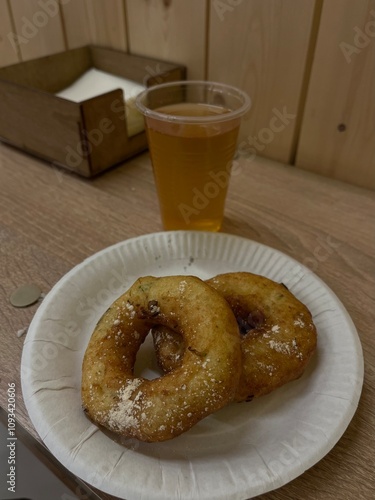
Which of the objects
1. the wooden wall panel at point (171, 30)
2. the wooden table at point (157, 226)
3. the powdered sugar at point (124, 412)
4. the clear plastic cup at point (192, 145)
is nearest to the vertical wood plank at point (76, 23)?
the wooden wall panel at point (171, 30)

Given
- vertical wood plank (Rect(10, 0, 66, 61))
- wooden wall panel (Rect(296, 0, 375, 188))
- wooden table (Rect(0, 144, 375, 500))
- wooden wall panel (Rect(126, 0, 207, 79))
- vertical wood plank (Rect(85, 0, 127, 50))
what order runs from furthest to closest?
vertical wood plank (Rect(10, 0, 66, 61)), vertical wood plank (Rect(85, 0, 127, 50)), wooden wall panel (Rect(126, 0, 207, 79)), wooden wall panel (Rect(296, 0, 375, 188)), wooden table (Rect(0, 144, 375, 500))

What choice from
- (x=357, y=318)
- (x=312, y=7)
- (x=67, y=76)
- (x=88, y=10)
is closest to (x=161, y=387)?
(x=357, y=318)

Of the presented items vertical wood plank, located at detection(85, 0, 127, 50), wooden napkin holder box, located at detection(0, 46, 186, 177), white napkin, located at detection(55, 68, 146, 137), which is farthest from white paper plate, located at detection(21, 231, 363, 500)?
vertical wood plank, located at detection(85, 0, 127, 50)

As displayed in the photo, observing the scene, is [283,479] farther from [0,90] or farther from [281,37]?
[0,90]

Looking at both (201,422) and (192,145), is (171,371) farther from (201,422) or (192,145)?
(192,145)

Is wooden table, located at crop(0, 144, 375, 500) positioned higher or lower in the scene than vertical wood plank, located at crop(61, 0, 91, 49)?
lower

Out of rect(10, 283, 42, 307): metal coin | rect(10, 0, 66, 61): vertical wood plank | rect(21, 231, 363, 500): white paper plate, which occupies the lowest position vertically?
rect(10, 283, 42, 307): metal coin

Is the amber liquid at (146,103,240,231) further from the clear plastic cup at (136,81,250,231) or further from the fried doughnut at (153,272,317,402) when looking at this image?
the fried doughnut at (153,272,317,402)
